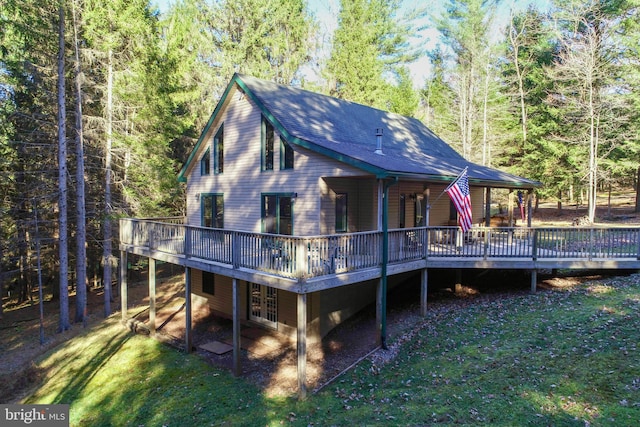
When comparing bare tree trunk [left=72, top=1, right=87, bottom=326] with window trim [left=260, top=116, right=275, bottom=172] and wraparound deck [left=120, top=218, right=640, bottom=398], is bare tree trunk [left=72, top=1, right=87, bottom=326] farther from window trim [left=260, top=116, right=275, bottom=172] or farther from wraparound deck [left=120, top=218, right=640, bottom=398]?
window trim [left=260, top=116, right=275, bottom=172]

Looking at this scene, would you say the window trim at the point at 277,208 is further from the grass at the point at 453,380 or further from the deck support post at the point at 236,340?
the grass at the point at 453,380

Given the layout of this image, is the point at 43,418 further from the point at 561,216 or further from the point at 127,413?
the point at 561,216

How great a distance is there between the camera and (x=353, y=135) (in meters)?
15.6

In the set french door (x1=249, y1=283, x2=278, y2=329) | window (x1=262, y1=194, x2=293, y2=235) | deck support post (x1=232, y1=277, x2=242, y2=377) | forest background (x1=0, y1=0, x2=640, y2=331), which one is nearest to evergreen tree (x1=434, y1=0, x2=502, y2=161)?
forest background (x1=0, y1=0, x2=640, y2=331)

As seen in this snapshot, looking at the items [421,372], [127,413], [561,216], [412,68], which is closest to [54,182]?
[127,413]

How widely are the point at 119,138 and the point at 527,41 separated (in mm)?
34192

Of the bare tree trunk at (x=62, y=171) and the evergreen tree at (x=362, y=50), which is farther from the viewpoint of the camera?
the evergreen tree at (x=362, y=50)

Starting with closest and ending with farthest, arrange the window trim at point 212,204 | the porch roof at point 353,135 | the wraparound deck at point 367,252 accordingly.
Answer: the wraparound deck at point 367,252
the porch roof at point 353,135
the window trim at point 212,204

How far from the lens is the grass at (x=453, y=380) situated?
23.9 feet

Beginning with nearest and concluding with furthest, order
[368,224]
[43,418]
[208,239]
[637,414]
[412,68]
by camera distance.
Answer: [637,414]
[43,418]
[208,239]
[368,224]
[412,68]

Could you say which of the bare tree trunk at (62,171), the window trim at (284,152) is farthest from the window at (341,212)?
the bare tree trunk at (62,171)

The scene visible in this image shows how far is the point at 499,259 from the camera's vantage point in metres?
12.6

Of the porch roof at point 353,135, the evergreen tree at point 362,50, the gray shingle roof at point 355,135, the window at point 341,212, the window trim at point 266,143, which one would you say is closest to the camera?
the porch roof at point 353,135

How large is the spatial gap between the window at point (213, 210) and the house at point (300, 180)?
5 centimetres
